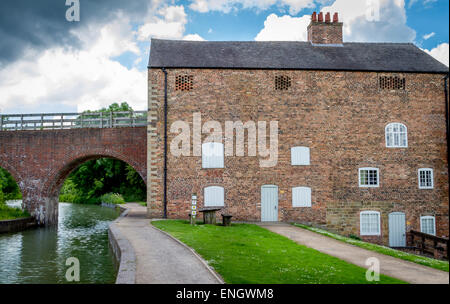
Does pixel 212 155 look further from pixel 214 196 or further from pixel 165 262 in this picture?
pixel 165 262

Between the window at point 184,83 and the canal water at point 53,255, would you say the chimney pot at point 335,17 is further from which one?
the canal water at point 53,255

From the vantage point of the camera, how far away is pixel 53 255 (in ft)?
42.5

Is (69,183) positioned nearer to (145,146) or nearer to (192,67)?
(145,146)

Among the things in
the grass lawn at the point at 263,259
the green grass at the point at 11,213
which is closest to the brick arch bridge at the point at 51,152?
the green grass at the point at 11,213

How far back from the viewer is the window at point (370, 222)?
60.9 ft

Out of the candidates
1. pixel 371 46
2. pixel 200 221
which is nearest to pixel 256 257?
pixel 200 221

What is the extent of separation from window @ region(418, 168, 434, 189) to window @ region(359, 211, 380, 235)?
118 inches

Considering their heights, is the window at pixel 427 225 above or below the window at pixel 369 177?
below

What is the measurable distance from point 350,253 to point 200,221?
7895mm

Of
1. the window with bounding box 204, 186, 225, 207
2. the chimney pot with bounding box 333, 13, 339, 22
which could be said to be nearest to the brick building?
the window with bounding box 204, 186, 225, 207

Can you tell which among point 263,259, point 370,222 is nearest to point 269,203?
point 370,222

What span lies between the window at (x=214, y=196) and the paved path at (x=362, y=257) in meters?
3.03

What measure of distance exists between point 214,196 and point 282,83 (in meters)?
7.04
